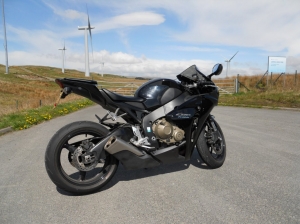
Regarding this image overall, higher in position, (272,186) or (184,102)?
(184,102)

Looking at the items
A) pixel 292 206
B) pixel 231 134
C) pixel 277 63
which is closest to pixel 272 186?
pixel 292 206

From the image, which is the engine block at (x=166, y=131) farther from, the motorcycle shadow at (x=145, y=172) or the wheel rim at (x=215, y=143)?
the wheel rim at (x=215, y=143)

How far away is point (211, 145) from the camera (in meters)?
4.38

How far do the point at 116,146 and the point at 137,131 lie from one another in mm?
380

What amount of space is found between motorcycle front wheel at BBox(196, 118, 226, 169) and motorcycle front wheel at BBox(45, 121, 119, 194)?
53.7 inches

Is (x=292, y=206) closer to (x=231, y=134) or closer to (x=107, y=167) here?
(x=107, y=167)

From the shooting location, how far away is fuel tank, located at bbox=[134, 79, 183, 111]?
3664 millimetres

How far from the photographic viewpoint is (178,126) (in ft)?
12.4

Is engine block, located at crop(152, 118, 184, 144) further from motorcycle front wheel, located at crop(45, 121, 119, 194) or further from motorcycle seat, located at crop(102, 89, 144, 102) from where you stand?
motorcycle front wheel, located at crop(45, 121, 119, 194)

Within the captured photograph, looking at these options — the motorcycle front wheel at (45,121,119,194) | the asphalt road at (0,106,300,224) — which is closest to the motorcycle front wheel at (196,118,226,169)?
the asphalt road at (0,106,300,224)

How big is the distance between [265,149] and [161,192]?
2985 mm

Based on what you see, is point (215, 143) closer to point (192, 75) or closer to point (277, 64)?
point (192, 75)

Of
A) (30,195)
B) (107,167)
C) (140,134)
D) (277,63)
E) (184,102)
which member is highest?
(277,63)

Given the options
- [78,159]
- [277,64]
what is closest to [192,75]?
[78,159]
